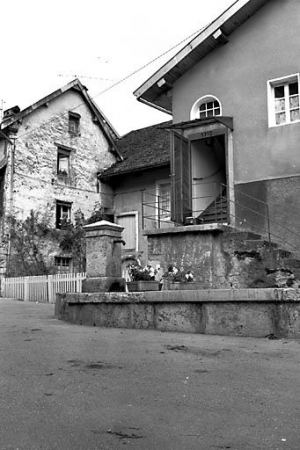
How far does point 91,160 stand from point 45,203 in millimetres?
3880

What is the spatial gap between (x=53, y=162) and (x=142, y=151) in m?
4.57

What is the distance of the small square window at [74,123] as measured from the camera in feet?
83.2

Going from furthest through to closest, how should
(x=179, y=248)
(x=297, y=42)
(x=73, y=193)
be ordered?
(x=73, y=193) < (x=297, y=42) < (x=179, y=248)

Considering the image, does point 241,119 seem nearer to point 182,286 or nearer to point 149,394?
point 182,286

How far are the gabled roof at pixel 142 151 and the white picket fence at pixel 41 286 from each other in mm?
7577

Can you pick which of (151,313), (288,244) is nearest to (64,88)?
(288,244)

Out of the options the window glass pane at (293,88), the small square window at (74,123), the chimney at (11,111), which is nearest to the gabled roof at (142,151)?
the small square window at (74,123)

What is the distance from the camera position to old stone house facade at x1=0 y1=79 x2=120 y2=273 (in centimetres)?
2238

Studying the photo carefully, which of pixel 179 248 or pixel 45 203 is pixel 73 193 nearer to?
pixel 45 203

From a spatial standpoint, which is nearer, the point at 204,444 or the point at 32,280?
the point at 204,444

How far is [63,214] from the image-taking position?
955 inches

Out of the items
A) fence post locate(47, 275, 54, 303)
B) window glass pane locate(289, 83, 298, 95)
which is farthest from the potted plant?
fence post locate(47, 275, 54, 303)

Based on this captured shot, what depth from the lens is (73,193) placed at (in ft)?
80.9

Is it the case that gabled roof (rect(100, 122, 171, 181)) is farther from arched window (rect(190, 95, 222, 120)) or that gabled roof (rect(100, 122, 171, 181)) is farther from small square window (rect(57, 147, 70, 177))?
arched window (rect(190, 95, 222, 120))
